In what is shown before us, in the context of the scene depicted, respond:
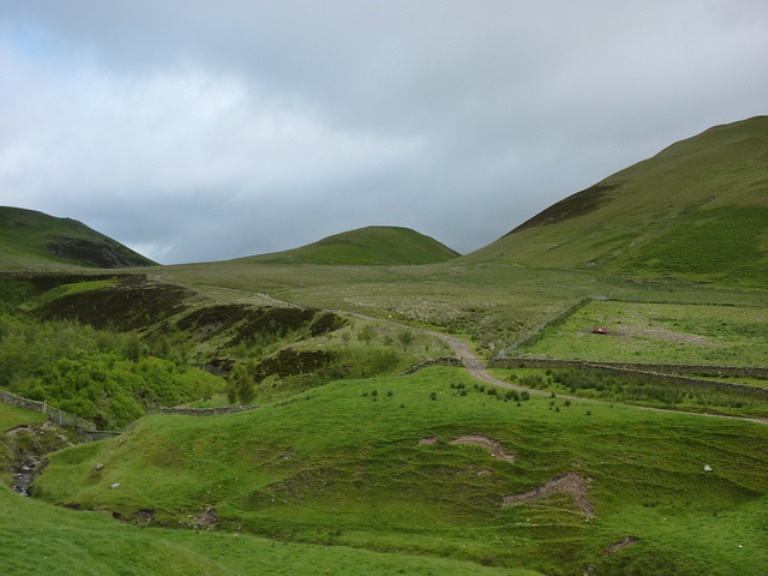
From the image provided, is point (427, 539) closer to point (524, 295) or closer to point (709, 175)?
point (524, 295)

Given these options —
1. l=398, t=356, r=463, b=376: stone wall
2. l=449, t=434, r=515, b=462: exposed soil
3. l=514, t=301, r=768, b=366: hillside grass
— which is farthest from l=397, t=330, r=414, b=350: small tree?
l=449, t=434, r=515, b=462: exposed soil

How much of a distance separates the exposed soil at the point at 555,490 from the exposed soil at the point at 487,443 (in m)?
2.26

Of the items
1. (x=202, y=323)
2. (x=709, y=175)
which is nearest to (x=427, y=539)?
(x=202, y=323)

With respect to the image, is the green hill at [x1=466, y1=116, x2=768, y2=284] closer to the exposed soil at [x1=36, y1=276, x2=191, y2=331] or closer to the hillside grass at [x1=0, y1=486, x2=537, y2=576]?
the exposed soil at [x1=36, y1=276, x2=191, y2=331]

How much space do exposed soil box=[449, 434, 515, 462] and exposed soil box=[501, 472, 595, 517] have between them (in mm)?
2263

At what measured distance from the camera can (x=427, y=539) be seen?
27.4m

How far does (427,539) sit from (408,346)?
39.8m

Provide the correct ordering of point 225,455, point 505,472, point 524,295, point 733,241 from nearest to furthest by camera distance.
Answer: point 505,472 < point 225,455 < point 524,295 < point 733,241

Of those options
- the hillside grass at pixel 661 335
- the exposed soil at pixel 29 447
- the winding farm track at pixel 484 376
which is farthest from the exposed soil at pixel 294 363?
the exposed soil at pixel 29 447

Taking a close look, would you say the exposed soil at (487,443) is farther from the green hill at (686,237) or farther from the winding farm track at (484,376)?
the green hill at (686,237)

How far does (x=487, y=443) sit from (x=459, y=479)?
289cm

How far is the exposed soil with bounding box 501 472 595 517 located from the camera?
28391 millimetres

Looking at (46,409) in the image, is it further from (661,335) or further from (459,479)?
(661,335)

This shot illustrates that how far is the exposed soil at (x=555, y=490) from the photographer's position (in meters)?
28.4
